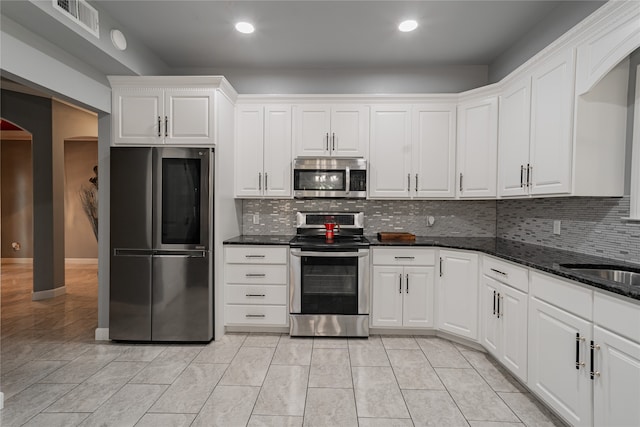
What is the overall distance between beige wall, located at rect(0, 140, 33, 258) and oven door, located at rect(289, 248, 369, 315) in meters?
6.71

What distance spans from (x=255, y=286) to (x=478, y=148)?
8.75ft

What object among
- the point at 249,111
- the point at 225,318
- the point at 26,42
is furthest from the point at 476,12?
the point at 225,318

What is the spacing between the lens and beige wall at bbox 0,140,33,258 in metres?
6.51

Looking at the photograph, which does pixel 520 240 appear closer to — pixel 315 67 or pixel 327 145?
pixel 327 145

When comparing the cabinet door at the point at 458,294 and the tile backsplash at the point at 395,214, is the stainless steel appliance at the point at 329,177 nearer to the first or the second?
the tile backsplash at the point at 395,214

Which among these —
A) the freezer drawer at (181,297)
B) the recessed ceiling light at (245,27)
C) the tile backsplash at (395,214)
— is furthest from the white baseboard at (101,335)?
the recessed ceiling light at (245,27)

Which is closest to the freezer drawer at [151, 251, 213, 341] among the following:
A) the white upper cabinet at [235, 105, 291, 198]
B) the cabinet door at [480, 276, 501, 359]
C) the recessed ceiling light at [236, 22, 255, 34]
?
the white upper cabinet at [235, 105, 291, 198]

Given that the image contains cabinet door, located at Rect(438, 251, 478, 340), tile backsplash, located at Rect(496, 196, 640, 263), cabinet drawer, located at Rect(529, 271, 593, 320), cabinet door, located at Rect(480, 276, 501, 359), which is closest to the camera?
cabinet drawer, located at Rect(529, 271, 593, 320)

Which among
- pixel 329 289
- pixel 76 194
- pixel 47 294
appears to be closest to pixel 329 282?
pixel 329 289

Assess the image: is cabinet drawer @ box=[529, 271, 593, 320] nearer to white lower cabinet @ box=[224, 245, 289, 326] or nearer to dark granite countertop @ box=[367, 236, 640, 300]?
dark granite countertop @ box=[367, 236, 640, 300]

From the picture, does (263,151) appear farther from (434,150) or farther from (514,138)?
(514,138)

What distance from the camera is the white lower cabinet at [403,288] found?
10.4 ft

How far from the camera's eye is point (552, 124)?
7.57ft

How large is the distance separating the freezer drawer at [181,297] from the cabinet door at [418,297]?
193 cm
